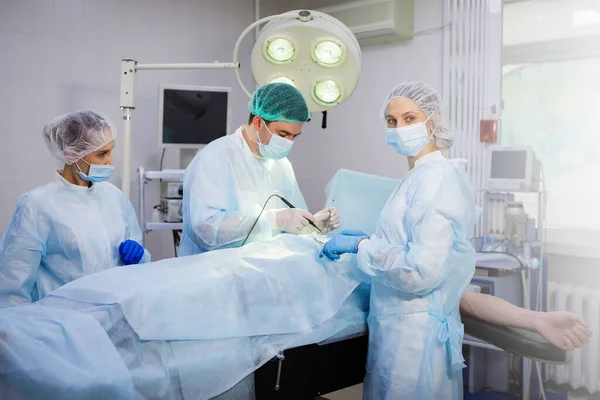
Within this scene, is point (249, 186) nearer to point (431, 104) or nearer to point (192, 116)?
point (431, 104)

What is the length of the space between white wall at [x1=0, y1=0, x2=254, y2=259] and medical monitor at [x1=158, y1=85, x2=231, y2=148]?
1.49 ft

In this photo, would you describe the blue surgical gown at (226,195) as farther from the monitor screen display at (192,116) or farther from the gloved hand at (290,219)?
the monitor screen display at (192,116)

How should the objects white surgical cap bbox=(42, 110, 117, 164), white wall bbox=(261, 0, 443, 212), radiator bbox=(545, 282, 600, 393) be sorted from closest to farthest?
white surgical cap bbox=(42, 110, 117, 164) → radiator bbox=(545, 282, 600, 393) → white wall bbox=(261, 0, 443, 212)

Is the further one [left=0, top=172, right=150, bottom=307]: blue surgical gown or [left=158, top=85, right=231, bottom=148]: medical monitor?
[left=158, top=85, right=231, bottom=148]: medical monitor

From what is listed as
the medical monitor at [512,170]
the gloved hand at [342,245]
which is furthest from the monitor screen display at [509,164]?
the gloved hand at [342,245]

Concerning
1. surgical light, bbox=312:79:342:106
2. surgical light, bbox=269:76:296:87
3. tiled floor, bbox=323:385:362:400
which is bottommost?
tiled floor, bbox=323:385:362:400

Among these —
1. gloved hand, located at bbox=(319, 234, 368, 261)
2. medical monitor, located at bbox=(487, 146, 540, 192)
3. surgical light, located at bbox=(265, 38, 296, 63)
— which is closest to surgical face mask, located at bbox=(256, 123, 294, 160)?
surgical light, located at bbox=(265, 38, 296, 63)

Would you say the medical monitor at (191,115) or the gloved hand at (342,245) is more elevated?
the medical monitor at (191,115)

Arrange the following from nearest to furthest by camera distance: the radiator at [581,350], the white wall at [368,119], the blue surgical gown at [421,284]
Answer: the blue surgical gown at [421,284] → the radiator at [581,350] → the white wall at [368,119]

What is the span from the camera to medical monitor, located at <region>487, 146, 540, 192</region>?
2.76 m

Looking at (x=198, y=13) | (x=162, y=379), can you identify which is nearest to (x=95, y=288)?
(x=162, y=379)

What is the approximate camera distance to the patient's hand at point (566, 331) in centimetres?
158

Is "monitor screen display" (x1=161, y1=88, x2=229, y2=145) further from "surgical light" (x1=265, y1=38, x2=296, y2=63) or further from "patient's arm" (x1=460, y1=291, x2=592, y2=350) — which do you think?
"patient's arm" (x1=460, y1=291, x2=592, y2=350)

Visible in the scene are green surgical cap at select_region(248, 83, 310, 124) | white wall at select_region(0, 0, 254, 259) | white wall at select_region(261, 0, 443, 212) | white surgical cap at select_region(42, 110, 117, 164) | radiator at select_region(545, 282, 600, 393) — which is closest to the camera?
white surgical cap at select_region(42, 110, 117, 164)
